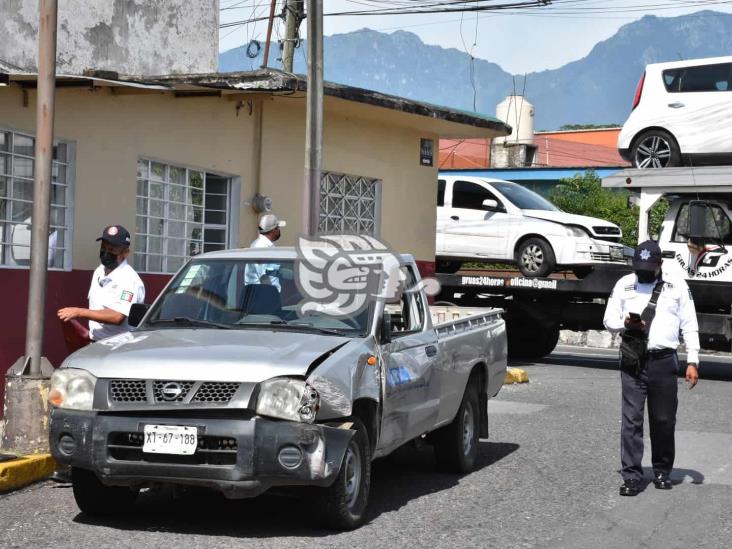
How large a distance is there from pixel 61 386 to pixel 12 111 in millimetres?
4894

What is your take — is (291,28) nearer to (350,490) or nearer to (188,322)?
(188,322)

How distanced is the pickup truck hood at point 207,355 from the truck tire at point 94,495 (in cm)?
67

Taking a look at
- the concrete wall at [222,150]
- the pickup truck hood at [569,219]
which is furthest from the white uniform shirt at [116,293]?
the pickup truck hood at [569,219]

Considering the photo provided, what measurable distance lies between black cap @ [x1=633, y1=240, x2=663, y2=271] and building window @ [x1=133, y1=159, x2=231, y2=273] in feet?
21.1

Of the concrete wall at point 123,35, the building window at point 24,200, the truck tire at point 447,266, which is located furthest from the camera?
the truck tire at point 447,266

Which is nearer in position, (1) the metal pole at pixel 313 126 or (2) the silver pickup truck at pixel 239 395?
(2) the silver pickup truck at pixel 239 395

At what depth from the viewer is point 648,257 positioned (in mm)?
8656

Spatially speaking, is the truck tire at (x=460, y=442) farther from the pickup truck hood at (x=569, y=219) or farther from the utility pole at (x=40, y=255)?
the pickup truck hood at (x=569, y=219)

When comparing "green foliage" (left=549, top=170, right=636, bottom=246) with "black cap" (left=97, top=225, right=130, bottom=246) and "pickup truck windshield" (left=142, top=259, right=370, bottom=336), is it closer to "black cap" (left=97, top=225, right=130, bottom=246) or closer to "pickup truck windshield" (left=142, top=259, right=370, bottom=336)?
"black cap" (left=97, top=225, right=130, bottom=246)

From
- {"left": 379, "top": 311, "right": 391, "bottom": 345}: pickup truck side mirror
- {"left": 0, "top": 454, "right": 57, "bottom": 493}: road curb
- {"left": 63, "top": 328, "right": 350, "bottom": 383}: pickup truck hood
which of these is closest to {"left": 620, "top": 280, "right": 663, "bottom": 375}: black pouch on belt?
{"left": 379, "top": 311, "right": 391, "bottom": 345}: pickup truck side mirror

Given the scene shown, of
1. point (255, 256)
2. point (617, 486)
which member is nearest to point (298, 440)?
point (255, 256)

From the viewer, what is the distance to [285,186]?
1614cm

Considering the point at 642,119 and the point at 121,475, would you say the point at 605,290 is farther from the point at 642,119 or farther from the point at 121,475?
the point at 121,475

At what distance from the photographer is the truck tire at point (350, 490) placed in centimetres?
682
